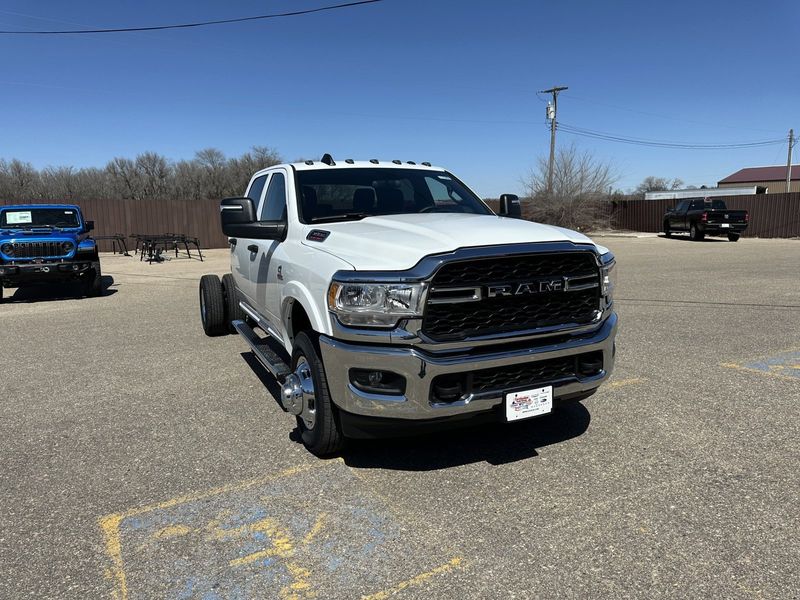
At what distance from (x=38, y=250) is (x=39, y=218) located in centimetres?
142

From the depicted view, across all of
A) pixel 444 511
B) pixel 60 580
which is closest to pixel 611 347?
pixel 444 511

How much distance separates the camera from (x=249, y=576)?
257 centimetres

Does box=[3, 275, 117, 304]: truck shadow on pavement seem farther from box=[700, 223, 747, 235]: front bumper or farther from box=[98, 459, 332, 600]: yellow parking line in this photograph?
box=[700, 223, 747, 235]: front bumper

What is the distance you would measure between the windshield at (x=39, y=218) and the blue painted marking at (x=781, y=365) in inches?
479

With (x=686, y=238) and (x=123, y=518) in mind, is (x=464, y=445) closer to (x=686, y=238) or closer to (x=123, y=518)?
(x=123, y=518)

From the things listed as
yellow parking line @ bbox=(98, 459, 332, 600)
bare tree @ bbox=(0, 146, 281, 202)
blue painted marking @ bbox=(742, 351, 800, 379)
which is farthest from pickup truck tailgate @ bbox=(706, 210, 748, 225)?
bare tree @ bbox=(0, 146, 281, 202)

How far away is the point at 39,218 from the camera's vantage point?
11.8 meters

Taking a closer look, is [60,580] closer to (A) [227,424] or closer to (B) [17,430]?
(A) [227,424]

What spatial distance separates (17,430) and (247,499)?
229 cm

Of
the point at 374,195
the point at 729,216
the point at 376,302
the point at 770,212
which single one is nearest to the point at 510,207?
the point at 374,195

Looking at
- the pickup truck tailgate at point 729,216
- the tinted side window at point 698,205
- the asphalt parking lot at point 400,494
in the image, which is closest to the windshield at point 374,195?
the asphalt parking lot at point 400,494

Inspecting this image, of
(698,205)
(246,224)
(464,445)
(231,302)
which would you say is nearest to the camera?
(464,445)

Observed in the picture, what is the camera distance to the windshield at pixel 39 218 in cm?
1143

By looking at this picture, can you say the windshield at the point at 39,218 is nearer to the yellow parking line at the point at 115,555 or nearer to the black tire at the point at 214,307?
the black tire at the point at 214,307
